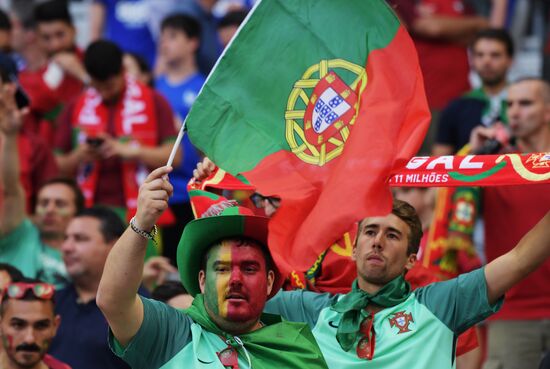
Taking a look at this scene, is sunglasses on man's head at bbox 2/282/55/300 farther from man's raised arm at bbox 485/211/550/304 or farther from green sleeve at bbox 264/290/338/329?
man's raised arm at bbox 485/211/550/304

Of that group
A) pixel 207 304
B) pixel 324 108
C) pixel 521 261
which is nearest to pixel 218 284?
pixel 207 304

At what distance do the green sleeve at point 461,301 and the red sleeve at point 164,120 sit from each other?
4.58 m

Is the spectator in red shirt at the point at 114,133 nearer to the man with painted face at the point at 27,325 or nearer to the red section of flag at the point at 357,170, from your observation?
the man with painted face at the point at 27,325

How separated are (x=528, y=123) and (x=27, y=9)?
23.5ft

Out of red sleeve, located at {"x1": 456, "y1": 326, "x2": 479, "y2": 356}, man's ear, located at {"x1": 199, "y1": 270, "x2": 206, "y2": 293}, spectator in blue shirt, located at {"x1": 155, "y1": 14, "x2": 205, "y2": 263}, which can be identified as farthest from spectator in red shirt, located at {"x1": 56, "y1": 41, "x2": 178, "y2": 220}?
man's ear, located at {"x1": 199, "y1": 270, "x2": 206, "y2": 293}

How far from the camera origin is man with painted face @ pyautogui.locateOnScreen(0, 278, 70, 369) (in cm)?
772

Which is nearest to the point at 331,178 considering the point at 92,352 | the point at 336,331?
the point at 336,331

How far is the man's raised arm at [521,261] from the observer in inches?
248

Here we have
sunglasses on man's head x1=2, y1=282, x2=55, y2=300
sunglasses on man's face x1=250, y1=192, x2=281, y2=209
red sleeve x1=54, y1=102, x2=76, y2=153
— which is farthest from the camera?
red sleeve x1=54, y1=102, x2=76, y2=153

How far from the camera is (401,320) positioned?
679cm

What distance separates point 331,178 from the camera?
6.26m

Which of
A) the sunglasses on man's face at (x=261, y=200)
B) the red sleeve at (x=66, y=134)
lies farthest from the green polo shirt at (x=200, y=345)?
the red sleeve at (x=66, y=134)

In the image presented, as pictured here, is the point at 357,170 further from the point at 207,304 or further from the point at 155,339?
the point at 155,339

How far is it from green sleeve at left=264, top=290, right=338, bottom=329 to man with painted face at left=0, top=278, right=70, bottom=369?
1.44m
